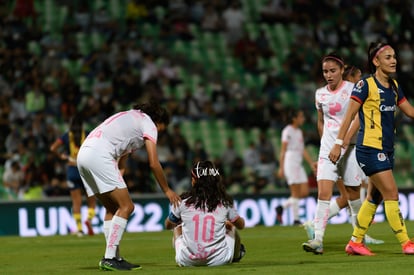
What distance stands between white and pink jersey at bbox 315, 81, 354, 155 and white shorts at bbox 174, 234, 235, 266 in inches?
85.2

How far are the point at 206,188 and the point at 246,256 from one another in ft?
7.44

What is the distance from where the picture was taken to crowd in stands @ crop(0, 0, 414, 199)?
2389 centimetres

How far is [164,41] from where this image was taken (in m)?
28.8

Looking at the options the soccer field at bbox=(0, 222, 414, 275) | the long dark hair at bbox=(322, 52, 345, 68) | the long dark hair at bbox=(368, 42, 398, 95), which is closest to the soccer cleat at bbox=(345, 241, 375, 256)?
A: the soccer field at bbox=(0, 222, 414, 275)

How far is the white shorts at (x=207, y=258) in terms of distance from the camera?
437 inches

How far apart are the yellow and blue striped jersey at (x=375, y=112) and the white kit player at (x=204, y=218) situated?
168 centimetres

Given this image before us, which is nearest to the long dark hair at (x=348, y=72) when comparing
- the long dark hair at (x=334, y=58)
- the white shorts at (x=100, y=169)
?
the long dark hair at (x=334, y=58)

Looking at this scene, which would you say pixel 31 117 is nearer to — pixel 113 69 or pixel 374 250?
pixel 113 69

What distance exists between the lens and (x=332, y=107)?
12.8 metres

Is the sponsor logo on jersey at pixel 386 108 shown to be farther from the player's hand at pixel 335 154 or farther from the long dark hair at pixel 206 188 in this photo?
the long dark hair at pixel 206 188

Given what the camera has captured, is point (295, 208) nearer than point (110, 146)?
No

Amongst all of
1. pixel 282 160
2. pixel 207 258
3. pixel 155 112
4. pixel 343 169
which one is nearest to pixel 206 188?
pixel 207 258

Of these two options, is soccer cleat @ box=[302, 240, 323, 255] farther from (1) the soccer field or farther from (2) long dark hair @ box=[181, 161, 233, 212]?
(2) long dark hair @ box=[181, 161, 233, 212]

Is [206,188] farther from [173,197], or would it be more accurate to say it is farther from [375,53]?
[375,53]
